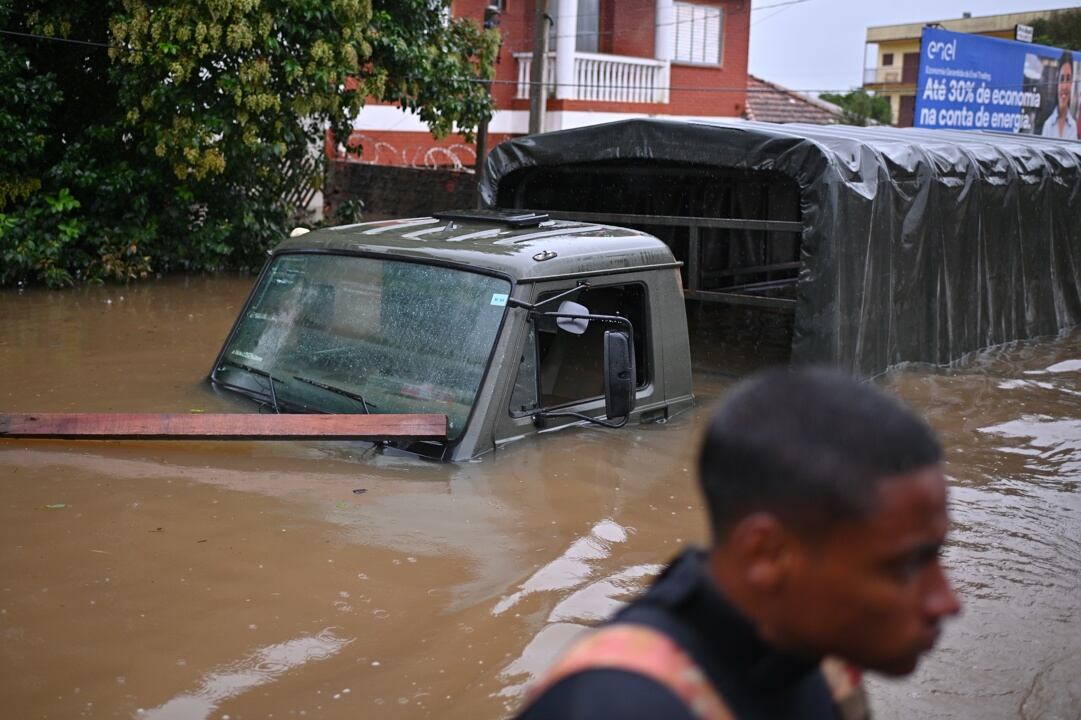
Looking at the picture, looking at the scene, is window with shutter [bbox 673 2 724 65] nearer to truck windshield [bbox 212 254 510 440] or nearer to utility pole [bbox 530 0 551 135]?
utility pole [bbox 530 0 551 135]

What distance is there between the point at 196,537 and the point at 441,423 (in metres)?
1.20

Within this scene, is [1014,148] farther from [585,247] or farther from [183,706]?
[183,706]

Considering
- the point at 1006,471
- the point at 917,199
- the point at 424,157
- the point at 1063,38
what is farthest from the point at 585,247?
the point at 1063,38

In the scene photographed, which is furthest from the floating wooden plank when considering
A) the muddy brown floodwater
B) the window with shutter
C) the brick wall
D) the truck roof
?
the window with shutter

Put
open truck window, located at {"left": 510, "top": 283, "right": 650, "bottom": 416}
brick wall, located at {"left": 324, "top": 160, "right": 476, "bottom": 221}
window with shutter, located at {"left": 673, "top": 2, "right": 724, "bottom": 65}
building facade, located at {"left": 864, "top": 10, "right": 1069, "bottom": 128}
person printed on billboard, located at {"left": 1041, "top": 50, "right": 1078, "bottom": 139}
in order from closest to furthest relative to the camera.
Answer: open truck window, located at {"left": 510, "top": 283, "right": 650, "bottom": 416} → brick wall, located at {"left": 324, "top": 160, "right": 476, "bottom": 221} → window with shutter, located at {"left": 673, "top": 2, "right": 724, "bottom": 65} → person printed on billboard, located at {"left": 1041, "top": 50, "right": 1078, "bottom": 139} → building facade, located at {"left": 864, "top": 10, "right": 1069, "bottom": 128}

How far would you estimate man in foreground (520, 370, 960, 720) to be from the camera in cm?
110

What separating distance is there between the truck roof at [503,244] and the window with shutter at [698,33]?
2068cm

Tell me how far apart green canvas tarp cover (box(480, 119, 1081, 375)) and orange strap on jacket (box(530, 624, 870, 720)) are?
7.26m

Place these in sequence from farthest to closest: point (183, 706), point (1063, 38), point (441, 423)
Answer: point (1063, 38), point (441, 423), point (183, 706)

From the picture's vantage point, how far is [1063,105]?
27.5 meters

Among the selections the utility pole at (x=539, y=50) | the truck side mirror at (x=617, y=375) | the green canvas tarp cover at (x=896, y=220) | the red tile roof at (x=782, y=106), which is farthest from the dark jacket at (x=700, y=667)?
the red tile roof at (x=782, y=106)

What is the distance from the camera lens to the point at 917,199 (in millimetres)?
9695

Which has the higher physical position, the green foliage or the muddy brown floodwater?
the green foliage

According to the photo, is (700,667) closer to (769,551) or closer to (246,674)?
(769,551)
